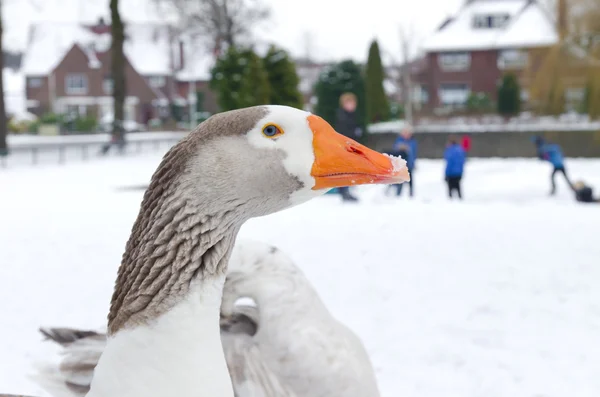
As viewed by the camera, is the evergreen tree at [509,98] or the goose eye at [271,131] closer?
the goose eye at [271,131]

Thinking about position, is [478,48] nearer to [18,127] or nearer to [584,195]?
[18,127]

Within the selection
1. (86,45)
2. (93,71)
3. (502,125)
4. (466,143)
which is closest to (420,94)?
(502,125)

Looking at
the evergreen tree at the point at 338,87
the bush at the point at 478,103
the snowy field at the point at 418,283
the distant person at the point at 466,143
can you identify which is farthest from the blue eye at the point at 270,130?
the bush at the point at 478,103

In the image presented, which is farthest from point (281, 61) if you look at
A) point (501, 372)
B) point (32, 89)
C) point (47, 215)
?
point (32, 89)

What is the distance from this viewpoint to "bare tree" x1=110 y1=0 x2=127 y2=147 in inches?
1182

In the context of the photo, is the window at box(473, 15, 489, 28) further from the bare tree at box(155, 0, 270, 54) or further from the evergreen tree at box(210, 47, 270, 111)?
the evergreen tree at box(210, 47, 270, 111)

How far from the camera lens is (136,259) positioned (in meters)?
2.02

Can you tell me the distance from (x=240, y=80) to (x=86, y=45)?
1447 inches

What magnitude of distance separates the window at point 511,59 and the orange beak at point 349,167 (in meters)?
48.8

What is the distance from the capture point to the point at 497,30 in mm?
49344

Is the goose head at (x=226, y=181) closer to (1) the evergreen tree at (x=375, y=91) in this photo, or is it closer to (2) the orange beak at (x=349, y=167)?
(2) the orange beak at (x=349, y=167)

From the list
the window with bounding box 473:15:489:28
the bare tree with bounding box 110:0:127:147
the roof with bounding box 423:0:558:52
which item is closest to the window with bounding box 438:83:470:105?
the roof with bounding box 423:0:558:52

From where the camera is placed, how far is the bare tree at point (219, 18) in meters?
35.9

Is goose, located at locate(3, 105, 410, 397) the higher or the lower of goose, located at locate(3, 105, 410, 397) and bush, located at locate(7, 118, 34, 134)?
the lower
